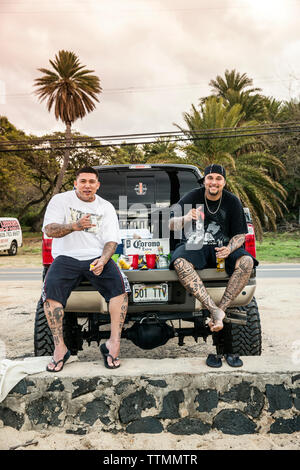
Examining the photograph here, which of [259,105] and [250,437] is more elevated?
[259,105]

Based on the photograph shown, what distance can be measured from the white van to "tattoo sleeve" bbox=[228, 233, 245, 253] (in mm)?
16130

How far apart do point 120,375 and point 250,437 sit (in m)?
0.95

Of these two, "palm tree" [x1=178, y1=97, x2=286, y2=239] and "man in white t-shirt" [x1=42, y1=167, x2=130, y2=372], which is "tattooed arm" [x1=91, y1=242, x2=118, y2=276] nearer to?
"man in white t-shirt" [x1=42, y1=167, x2=130, y2=372]

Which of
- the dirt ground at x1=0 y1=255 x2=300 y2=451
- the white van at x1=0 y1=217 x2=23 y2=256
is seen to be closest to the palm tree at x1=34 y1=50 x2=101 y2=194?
the white van at x1=0 y1=217 x2=23 y2=256

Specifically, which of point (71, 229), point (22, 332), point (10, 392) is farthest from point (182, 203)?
point (22, 332)

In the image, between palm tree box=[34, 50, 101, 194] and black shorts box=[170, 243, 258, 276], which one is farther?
palm tree box=[34, 50, 101, 194]

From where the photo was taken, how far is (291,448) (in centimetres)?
254

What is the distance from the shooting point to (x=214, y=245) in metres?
3.42

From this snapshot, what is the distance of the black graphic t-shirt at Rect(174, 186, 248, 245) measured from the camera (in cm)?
351

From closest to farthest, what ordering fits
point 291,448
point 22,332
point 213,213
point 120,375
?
1. point 291,448
2. point 120,375
3. point 213,213
4. point 22,332

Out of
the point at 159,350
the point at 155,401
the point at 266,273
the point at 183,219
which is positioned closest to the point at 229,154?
the point at 266,273

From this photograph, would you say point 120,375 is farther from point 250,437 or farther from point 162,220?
point 162,220

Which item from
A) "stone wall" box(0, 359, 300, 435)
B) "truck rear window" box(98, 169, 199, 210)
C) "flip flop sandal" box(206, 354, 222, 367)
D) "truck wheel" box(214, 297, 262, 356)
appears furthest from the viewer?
"truck rear window" box(98, 169, 199, 210)

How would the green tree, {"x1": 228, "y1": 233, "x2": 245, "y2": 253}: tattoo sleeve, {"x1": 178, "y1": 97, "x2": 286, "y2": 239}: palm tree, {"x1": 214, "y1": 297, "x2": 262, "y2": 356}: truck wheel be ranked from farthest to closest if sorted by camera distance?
the green tree → {"x1": 178, "y1": 97, "x2": 286, "y2": 239}: palm tree → {"x1": 214, "y1": 297, "x2": 262, "y2": 356}: truck wheel → {"x1": 228, "y1": 233, "x2": 245, "y2": 253}: tattoo sleeve
